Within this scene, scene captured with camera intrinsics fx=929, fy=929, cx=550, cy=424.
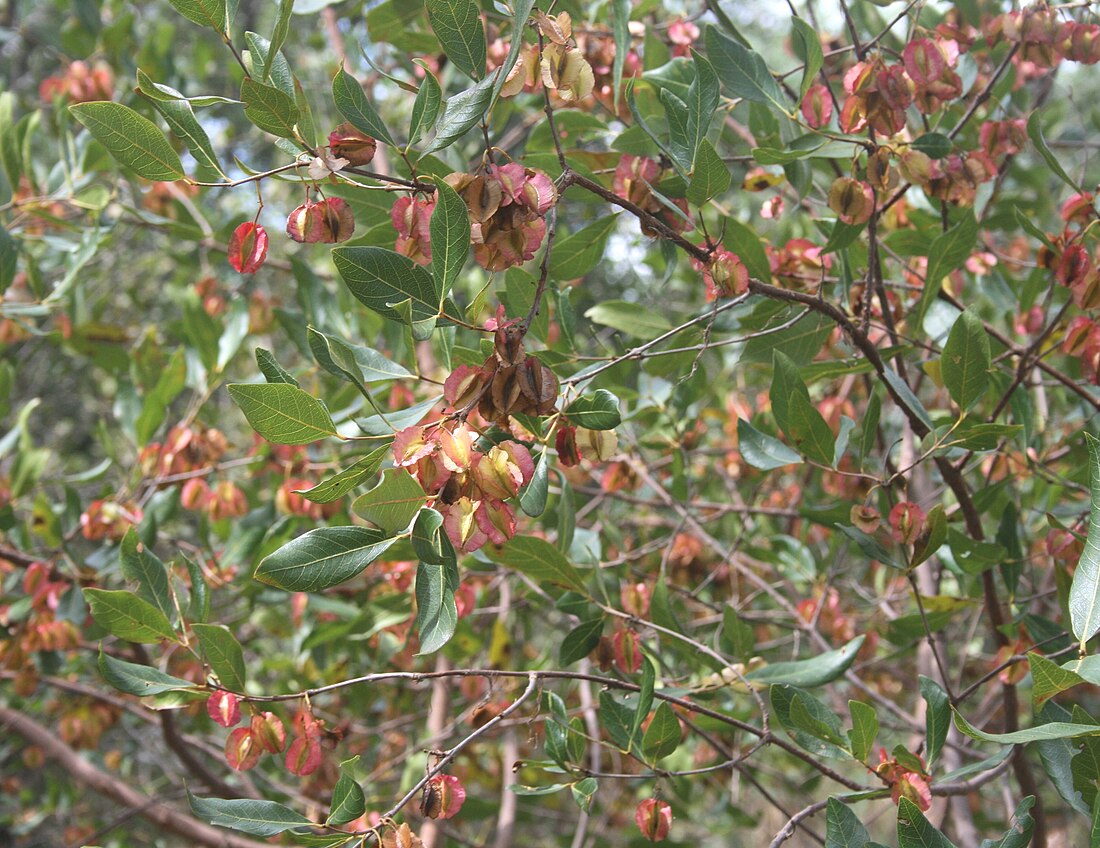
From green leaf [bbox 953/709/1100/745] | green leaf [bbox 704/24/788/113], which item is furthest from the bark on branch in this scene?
green leaf [bbox 704/24/788/113]

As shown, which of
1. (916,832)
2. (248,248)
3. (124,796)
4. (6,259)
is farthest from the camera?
(124,796)

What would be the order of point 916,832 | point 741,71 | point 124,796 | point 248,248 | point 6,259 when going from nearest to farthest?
point 916,832, point 248,248, point 741,71, point 6,259, point 124,796

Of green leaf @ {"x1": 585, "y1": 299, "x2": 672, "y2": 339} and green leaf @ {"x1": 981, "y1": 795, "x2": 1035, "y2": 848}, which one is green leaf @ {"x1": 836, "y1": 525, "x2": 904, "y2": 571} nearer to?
green leaf @ {"x1": 981, "y1": 795, "x2": 1035, "y2": 848}

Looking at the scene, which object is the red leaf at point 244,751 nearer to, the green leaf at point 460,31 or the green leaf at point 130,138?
the green leaf at point 130,138

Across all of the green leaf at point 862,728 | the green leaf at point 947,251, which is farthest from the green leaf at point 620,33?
the green leaf at point 862,728

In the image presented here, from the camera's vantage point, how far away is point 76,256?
1642 mm

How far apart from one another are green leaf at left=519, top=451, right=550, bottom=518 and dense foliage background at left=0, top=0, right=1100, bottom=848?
0.04ft

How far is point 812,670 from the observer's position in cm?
109

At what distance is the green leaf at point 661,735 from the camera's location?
3.01 feet

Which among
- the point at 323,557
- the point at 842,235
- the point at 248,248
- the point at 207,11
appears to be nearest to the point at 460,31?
the point at 207,11

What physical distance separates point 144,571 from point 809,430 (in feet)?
2.38

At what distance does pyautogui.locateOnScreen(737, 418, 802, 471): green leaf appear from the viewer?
1072mm

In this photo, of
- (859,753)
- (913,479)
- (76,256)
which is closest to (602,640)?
(859,753)

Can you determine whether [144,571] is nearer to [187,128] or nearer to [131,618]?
[131,618]
